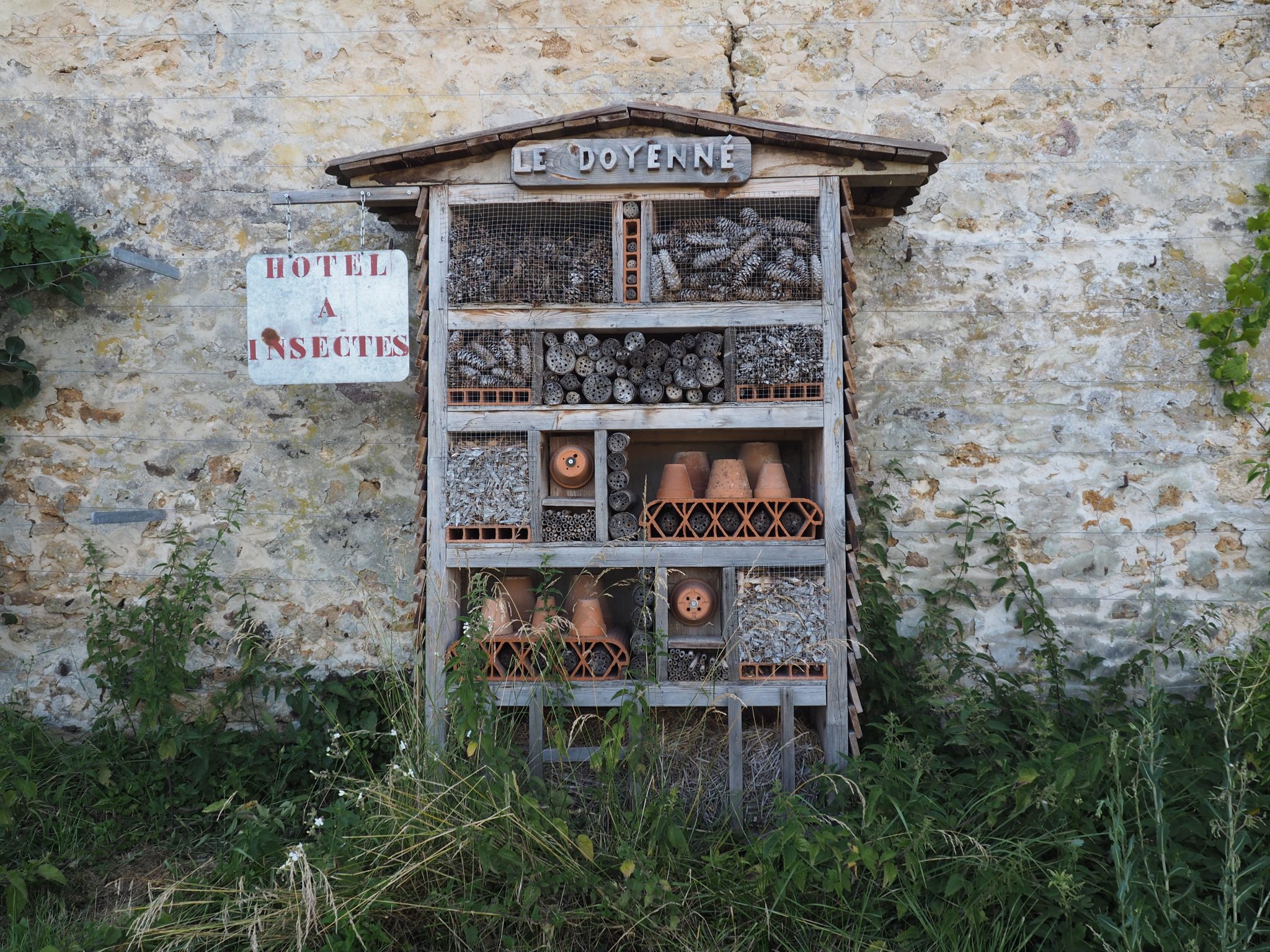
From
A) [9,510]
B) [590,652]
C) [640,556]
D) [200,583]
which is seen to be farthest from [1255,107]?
[9,510]

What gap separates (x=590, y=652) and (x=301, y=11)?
375 centimetres

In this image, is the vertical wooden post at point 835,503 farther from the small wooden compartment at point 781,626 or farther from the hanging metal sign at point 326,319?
the hanging metal sign at point 326,319

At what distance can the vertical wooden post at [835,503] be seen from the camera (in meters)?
4.05

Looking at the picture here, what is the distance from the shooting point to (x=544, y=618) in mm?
4055

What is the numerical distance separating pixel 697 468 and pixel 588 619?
0.90m

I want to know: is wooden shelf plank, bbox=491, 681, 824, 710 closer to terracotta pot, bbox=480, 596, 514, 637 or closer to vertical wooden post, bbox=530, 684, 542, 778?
vertical wooden post, bbox=530, 684, 542, 778

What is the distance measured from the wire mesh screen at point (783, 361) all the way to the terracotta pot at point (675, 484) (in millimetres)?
443

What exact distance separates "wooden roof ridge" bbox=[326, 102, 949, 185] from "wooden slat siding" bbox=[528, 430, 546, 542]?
1273 mm

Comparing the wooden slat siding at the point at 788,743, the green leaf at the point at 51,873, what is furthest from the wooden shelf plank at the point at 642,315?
the green leaf at the point at 51,873

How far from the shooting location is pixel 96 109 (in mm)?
5098

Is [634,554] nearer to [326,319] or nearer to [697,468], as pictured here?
[697,468]

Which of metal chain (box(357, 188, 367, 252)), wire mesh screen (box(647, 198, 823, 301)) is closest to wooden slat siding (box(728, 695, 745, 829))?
wire mesh screen (box(647, 198, 823, 301))

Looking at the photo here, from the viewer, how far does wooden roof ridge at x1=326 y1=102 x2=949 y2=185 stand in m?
4.00

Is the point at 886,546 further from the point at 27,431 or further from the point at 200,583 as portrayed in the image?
the point at 27,431
